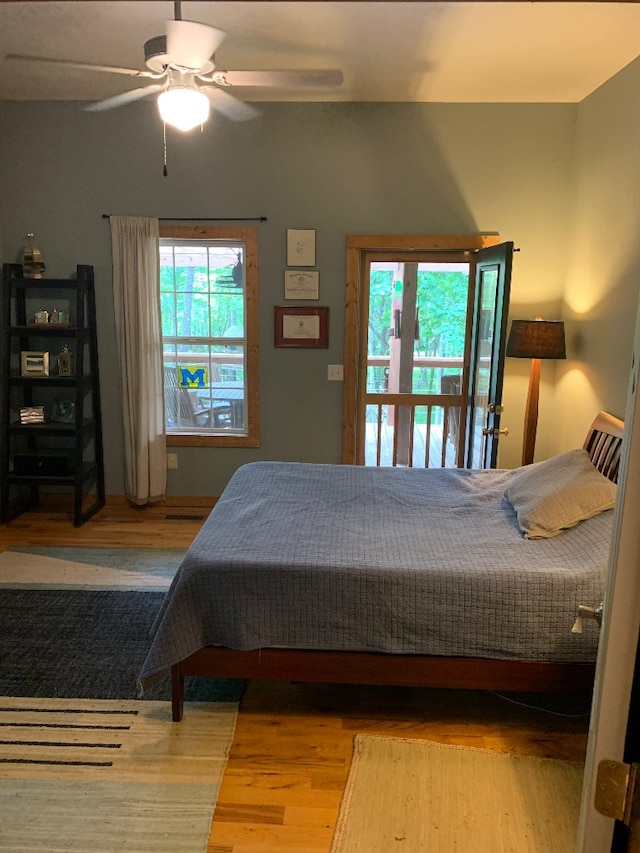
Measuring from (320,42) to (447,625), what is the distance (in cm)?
291

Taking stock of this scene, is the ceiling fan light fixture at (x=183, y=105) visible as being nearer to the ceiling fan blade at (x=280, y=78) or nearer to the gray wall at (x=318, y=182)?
the ceiling fan blade at (x=280, y=78)

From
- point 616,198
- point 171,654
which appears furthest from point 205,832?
point 616,198

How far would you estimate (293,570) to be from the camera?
2.29m

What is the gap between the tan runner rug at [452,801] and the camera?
190 centimetres

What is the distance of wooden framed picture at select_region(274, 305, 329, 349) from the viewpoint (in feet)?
14.5

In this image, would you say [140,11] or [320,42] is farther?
[320,42]

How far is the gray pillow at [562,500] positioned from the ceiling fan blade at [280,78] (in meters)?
1.98

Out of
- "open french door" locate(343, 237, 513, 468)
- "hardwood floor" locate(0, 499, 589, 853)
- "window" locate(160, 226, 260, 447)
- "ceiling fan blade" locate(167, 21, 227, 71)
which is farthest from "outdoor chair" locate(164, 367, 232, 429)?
"ceiling fan blade" locate(167, 21, 227, 71)

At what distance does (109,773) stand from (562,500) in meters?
2.01

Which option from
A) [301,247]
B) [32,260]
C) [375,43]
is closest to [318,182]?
[301,247]

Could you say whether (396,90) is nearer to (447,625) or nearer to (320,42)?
(320,42)

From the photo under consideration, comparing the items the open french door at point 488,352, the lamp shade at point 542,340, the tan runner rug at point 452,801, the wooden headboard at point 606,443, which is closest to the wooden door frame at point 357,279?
the open french door at point 488,352

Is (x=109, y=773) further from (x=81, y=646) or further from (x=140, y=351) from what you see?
(x=140, y=351)

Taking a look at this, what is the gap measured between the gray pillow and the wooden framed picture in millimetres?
2077
